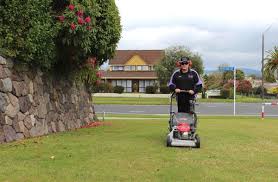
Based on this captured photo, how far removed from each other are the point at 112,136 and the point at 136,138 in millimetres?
777

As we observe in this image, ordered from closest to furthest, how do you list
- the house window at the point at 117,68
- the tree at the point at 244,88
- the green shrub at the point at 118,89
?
1. the green shrub at the point at 118,89
2. the house window at the point at 117,68
3. the tree at the point at 244,88

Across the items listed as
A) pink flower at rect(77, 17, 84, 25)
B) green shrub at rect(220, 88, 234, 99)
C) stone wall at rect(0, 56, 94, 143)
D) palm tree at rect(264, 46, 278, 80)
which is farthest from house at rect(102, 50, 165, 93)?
pink flower at rect(77, 17, 84, 25)

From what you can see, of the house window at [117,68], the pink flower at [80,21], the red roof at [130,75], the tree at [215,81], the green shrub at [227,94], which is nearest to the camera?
the pink flower at [80,21]

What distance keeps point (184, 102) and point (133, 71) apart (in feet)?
213

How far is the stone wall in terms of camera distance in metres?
11.6

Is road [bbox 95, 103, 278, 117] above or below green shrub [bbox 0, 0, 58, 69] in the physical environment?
below

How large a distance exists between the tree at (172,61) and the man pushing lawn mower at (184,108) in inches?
1843

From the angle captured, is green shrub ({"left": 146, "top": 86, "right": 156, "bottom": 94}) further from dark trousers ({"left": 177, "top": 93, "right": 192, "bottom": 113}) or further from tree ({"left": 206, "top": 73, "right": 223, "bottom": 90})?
dark trousers ({"left": 177, "top": 93, "right": 192, "bottom": 113})

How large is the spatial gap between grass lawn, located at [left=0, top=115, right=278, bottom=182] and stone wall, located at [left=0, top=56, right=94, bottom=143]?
60 cm

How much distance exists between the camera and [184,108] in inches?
475

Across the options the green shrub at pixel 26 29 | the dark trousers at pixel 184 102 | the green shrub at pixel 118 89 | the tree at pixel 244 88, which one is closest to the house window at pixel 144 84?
the green shrub at pixel 118 89

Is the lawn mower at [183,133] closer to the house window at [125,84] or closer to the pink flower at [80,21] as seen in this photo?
the pink flower at [80,21]

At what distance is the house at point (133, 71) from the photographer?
76188 millimetres

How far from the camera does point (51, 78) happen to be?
14992 millimetres
